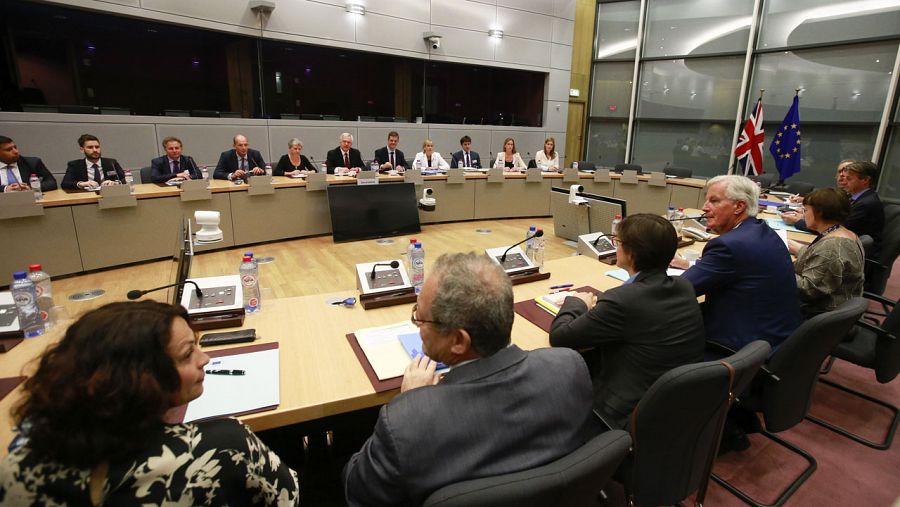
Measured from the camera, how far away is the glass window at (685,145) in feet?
27.7

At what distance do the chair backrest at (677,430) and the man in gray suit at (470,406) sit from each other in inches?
12.8

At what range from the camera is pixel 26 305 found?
1.83 m

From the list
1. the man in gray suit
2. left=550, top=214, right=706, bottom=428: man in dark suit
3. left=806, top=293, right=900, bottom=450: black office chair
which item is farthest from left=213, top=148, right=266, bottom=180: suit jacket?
left=806, top=293, right=900, bottom=450: black office chair

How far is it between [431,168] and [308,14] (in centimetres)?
323

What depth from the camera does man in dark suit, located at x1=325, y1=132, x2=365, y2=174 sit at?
656cm

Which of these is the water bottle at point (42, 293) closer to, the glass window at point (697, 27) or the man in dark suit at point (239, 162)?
the man in dark suit at point (239, 162)

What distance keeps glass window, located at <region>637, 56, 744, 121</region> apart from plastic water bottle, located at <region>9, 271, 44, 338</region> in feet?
31.0

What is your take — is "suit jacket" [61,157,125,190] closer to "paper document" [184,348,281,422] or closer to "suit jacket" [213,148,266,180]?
"suit jacket" [213,148,266,180]

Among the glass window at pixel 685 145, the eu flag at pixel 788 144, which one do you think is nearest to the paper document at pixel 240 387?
the eu flag at pixel 788 144

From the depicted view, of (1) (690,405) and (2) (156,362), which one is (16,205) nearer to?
(2) (156,362)

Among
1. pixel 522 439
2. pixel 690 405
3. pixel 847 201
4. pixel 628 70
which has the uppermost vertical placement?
pixel 628 70

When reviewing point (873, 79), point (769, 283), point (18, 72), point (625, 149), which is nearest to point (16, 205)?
point (18, 72)

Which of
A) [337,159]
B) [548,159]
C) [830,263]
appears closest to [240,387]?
[830,263]

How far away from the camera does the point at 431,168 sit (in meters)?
6.79
